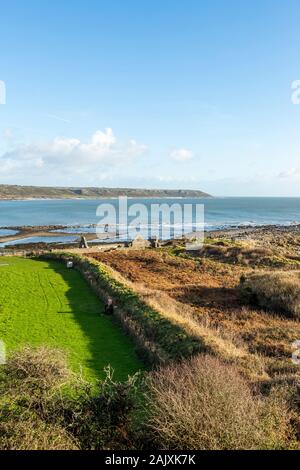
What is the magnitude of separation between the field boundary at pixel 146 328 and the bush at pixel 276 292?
7.93 meters

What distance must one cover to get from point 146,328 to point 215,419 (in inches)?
418

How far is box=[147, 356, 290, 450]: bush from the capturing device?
26.1ft

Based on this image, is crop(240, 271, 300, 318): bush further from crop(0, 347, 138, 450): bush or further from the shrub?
the shrub

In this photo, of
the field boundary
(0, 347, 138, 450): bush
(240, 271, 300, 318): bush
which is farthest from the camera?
(240, 271, 300, 318): bush

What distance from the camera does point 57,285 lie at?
29172 mm

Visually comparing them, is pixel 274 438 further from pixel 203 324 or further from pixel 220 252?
pixel 220 252

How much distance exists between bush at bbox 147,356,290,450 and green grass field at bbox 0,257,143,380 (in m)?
4.70

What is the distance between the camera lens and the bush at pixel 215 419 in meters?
7.97

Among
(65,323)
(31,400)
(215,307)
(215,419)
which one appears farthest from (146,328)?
(215,419)

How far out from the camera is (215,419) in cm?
810

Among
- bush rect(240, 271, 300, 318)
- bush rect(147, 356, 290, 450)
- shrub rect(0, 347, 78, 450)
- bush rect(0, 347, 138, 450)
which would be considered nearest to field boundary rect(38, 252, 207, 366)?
bush rect(0, 347, 138, 450)

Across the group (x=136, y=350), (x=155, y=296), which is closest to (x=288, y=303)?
(x=155, y=296)

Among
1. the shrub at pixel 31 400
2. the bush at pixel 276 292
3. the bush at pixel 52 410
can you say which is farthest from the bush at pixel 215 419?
the bush at pixel 276 292

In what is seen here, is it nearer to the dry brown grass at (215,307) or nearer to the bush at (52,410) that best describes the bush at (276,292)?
the dry brown grass at (215,307)
